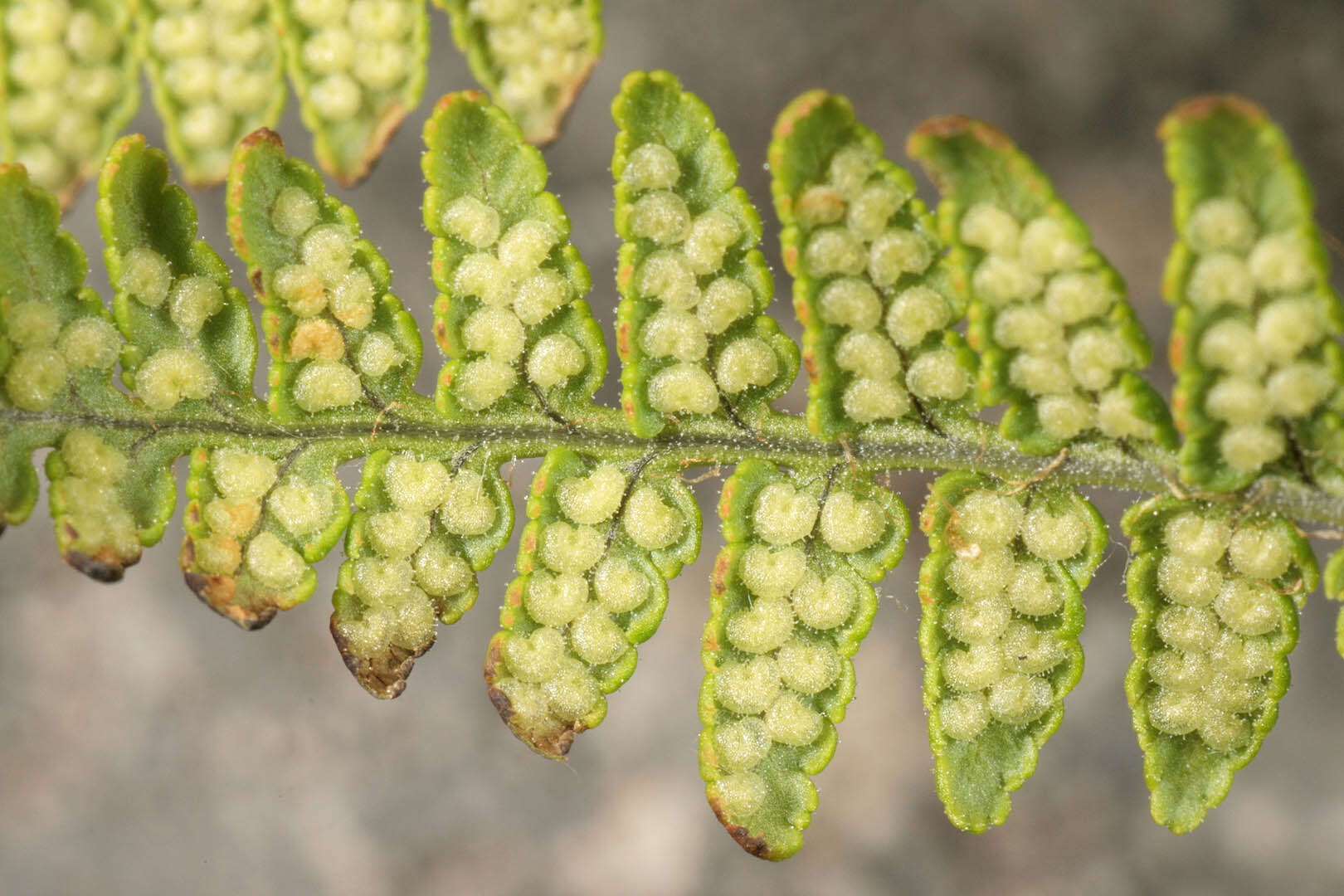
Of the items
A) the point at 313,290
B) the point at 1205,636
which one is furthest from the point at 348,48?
the point at 1205,636

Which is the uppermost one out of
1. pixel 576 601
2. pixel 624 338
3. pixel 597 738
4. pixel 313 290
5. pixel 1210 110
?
pixel 1210 110

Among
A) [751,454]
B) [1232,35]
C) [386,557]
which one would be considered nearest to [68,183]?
[386,557]

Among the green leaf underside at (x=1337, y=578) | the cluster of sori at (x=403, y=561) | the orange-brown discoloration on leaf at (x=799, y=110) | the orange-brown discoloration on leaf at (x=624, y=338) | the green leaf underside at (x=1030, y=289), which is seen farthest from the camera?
the cluster of sori at (x=403, y=561)

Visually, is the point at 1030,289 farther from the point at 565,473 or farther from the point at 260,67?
the point at 260,67

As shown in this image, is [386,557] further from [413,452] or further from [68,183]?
[68,183]

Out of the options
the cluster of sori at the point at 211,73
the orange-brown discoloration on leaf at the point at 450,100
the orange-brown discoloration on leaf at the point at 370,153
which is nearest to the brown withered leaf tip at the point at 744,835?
the orange-brown discoloration on leaf at the point at 450,100

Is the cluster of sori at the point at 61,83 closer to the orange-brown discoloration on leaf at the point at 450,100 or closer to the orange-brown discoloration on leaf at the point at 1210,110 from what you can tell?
the orange-brown discoloration on leaf at the point at 450,100

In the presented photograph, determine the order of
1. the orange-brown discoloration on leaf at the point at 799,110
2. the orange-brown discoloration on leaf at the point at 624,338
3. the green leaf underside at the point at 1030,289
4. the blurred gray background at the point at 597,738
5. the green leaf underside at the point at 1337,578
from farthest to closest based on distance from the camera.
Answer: the blurred gray background at the point at 597,738 → the orange-brown discoloration on leaf at the point at 624,338 → the green leaf underside at the point at 1337,578 → the orange-brown discoloration on leaf at the point at 799,110 → the green leaf underside at the point at 1030,289

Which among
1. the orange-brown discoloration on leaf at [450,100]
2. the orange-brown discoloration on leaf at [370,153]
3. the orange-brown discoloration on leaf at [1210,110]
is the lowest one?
the orange-brown discoloration on leaf at [370,153]

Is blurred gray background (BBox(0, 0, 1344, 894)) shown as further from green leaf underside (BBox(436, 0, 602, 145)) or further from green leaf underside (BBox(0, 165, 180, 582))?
green leaf underside (BBox(0, 165, 180, 582))
